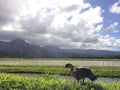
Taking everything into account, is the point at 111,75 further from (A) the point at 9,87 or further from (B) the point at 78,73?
(A) the point at 9,87

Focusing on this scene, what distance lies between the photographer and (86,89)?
15891 millimetres

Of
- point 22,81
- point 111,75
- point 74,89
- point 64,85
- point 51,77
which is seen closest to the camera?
point 74,89

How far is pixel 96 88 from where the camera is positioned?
16.5 m

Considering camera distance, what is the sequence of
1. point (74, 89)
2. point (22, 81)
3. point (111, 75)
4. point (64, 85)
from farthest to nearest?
point (111, 75)
point (22, 81)
point (64, 85)
point (74, 89)

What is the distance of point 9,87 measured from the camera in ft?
52.7

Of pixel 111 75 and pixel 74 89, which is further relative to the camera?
pixel 111 75

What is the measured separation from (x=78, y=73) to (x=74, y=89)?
5.02 metres

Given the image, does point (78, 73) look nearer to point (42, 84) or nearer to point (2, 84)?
point (42, 84)

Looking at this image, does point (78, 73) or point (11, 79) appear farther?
point (78, 73)

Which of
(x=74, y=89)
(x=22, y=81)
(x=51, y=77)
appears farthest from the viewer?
(x=51, y=77)

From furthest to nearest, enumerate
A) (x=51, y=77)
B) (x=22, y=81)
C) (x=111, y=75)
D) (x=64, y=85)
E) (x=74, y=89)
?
(x=111, y=75)
(x=51, y=77)
(x=22, y=81)
(x=64, y=85)
(x=74, y=89)

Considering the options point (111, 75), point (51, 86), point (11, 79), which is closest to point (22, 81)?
point (11, 79)

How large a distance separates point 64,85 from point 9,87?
3.15 meters

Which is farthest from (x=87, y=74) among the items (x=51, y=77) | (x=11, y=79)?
(x=11, y=79)
